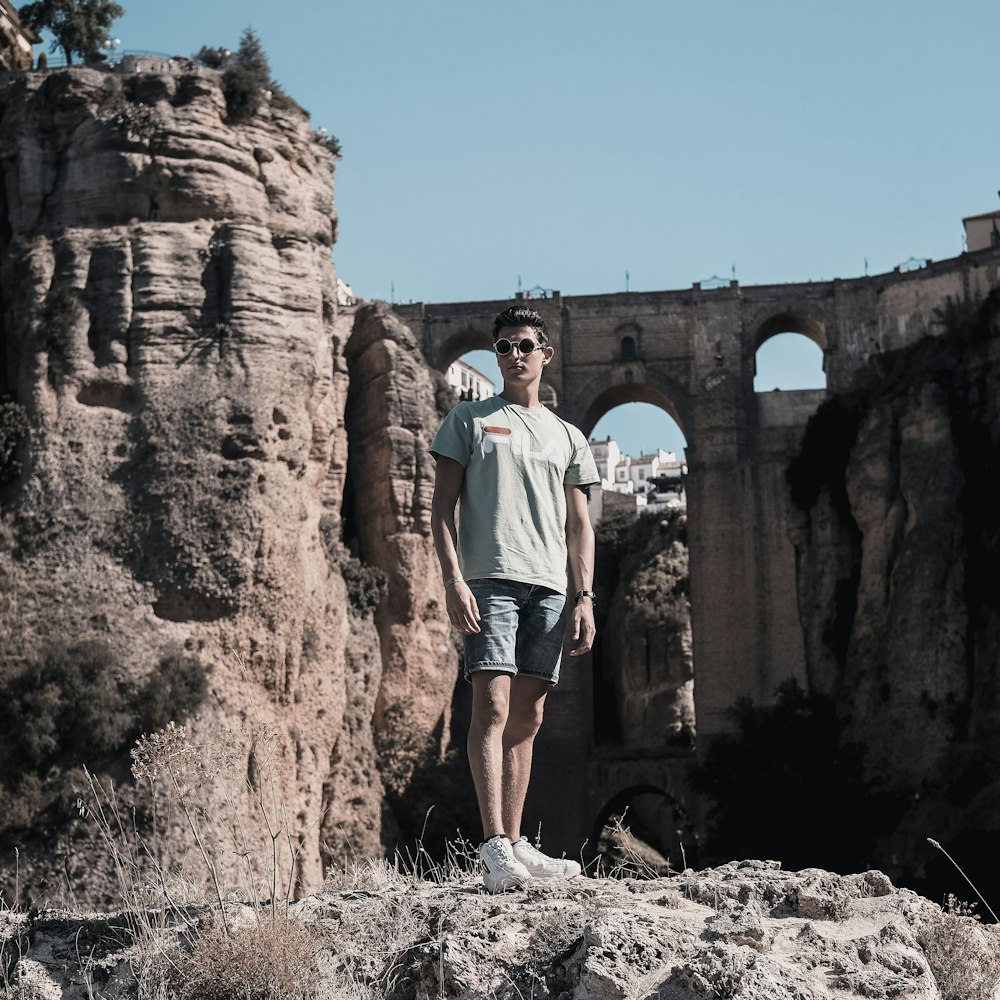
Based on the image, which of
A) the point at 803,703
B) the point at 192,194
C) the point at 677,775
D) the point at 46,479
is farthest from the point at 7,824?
the point at 677,775

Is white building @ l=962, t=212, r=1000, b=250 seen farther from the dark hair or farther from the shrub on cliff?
the dark hair

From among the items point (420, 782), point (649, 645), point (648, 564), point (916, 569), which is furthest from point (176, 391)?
point (648, 564)

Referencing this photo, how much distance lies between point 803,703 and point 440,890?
32.4 metres

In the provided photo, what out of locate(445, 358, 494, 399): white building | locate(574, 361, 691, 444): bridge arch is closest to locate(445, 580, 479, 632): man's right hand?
locate(574, 361, 691, 444): bridge arch

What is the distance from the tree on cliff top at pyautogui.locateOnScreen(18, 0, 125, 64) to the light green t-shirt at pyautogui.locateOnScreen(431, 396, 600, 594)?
1135 inches

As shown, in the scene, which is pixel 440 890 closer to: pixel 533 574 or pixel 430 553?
pixel 533 574

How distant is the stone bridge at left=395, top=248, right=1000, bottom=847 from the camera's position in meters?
43.7

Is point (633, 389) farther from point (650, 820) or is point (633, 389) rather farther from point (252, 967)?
point (252, 967)

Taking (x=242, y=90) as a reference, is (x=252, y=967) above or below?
below

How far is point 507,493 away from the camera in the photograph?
21.4 ft

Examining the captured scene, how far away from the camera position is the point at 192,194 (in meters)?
26.7

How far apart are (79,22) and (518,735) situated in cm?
3019

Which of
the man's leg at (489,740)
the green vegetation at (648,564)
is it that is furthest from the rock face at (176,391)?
the green vegetation at (648,564)

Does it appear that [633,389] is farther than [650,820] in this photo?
Yes
